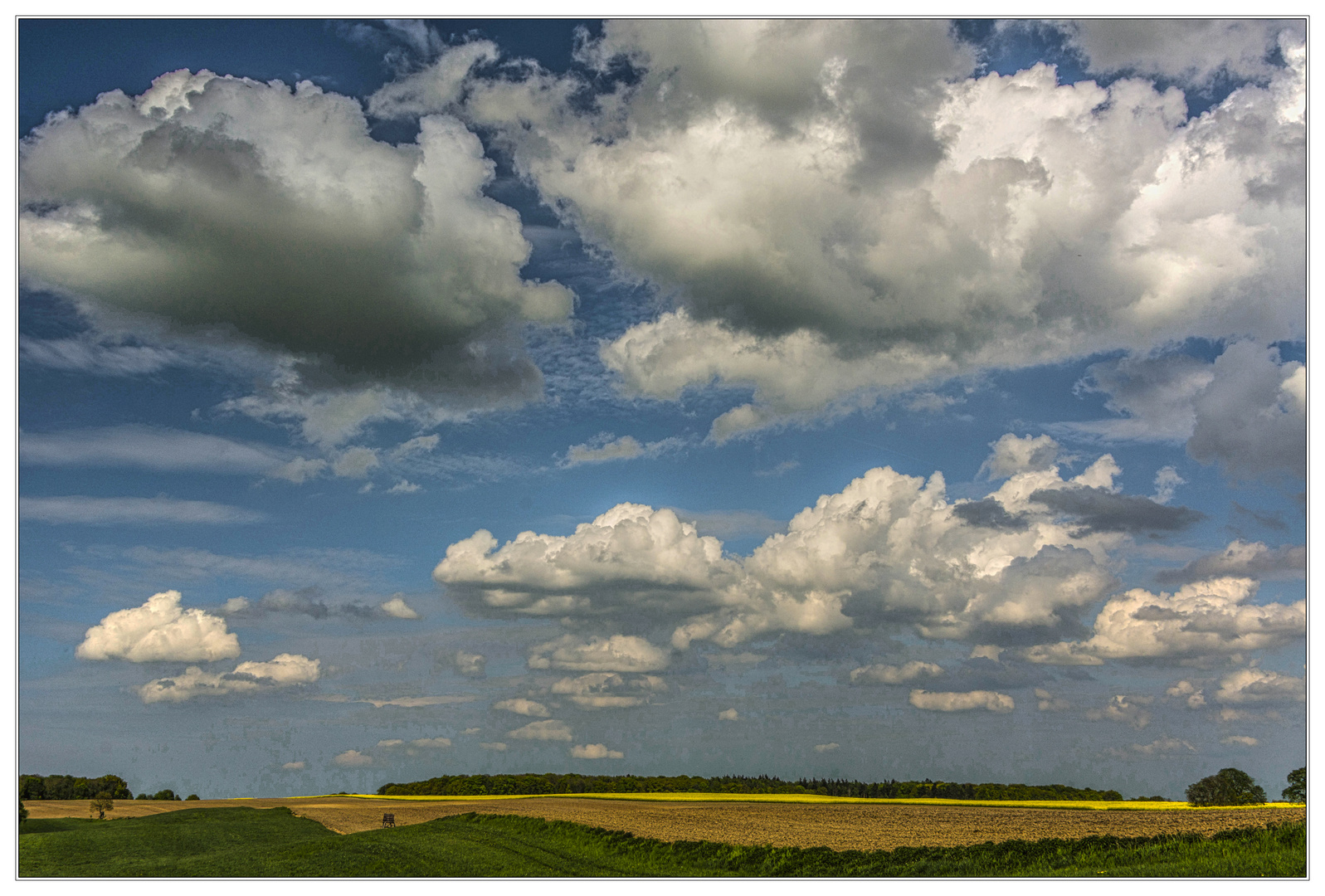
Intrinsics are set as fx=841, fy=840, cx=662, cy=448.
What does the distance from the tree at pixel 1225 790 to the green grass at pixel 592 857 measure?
339 feet

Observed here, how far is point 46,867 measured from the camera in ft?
161

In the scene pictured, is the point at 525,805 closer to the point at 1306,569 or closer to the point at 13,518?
the point at 13,518

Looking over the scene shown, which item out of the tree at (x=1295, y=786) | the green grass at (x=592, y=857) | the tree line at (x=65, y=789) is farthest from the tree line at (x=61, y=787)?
the tree at (x=1295, y=786)

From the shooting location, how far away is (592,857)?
61.9 metres

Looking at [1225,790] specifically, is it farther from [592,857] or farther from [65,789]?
[65,789]

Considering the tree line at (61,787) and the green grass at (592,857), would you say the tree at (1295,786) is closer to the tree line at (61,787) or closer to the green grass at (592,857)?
the green grass at (592,857)

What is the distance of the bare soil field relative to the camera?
2621 inches

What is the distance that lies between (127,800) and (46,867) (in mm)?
125829

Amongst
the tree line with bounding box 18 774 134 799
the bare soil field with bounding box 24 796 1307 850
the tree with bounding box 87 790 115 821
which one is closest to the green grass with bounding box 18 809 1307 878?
the bare soil field with bounding box 24 796 1307 850

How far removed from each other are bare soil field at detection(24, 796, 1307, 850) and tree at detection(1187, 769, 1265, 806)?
178 feet

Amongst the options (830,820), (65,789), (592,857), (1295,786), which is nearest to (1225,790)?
(1295,786)

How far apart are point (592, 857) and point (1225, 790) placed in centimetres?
12470

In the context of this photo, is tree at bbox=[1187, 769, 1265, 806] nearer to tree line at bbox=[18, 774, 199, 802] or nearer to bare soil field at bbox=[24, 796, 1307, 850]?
bare soil field at bbox=[24, 796, 1307, 850]

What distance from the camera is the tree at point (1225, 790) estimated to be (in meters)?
133
